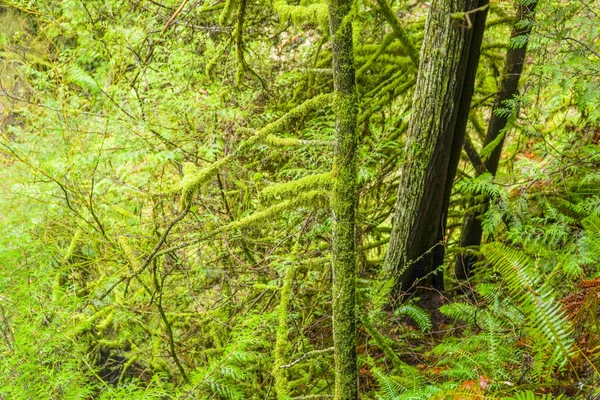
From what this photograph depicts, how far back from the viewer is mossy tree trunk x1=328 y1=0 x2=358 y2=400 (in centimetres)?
168

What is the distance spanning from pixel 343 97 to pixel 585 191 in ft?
9.75

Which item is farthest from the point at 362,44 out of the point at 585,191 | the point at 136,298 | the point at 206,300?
the point at 136,298

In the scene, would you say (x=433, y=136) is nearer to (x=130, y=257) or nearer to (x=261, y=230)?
(x=261, y=230)

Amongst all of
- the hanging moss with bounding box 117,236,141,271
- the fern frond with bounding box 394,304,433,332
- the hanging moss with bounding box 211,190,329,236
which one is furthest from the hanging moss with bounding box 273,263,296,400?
the fern frond with bounding box 394,304,433,332

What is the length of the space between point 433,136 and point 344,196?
5.56 ft

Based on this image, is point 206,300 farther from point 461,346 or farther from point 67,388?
point 461,346

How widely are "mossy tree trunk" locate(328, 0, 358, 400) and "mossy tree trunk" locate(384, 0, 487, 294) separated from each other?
1.40 metres

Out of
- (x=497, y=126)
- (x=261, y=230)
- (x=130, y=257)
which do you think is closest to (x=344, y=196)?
(x=130, y=257)

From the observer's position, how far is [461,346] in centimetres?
283

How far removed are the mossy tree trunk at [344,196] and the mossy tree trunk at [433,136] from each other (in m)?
1.40

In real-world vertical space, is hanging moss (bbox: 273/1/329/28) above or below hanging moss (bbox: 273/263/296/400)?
above

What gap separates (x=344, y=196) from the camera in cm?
192

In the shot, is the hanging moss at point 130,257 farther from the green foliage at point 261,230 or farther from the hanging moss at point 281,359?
the hanging moss at point 281,359

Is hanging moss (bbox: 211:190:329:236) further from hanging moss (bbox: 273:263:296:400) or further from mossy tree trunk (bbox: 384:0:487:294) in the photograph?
mossy tree trunk (bbox: 384:0:487:294)
